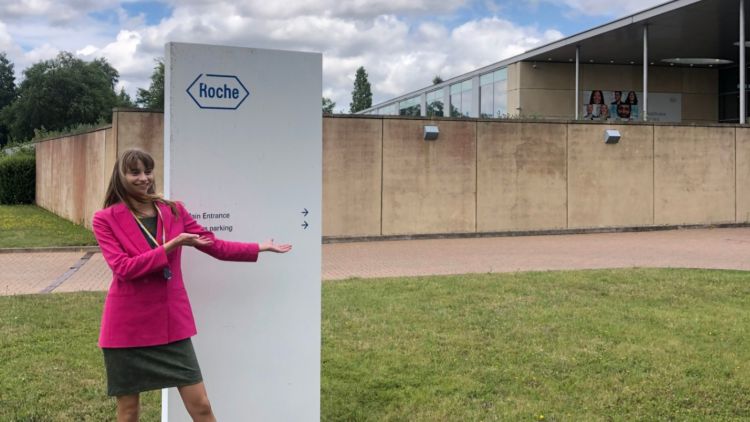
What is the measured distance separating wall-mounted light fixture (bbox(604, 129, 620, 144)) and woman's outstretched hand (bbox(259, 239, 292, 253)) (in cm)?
1469

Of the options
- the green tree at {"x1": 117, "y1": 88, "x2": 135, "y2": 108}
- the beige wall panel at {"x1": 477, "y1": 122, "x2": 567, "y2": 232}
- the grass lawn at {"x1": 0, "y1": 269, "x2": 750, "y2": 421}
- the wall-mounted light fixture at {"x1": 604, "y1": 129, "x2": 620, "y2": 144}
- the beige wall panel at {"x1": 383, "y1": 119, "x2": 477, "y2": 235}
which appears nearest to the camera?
the grass lawn at {"x1": 0, "y1": 269, "x2": 750, "y2": 421}

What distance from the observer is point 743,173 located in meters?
Answer: 18.4

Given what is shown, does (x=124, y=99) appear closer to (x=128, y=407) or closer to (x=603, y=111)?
(x=603, y=111)

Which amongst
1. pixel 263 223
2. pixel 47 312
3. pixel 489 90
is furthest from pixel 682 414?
pixel 489 90

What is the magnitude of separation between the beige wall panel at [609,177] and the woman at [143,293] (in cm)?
1458

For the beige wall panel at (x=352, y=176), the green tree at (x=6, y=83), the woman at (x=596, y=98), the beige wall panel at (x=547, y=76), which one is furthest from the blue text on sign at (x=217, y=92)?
the green tree at (x=6, y=83)

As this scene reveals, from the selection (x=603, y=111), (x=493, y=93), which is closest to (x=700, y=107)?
(x=603, y=111)

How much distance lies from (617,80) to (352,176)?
909 inches

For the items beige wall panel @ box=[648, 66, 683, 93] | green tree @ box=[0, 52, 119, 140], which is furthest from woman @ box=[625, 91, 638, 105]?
green tree @ box=[0, 52, 119, 140]

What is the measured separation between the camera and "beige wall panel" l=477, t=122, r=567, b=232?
16172 millimetres

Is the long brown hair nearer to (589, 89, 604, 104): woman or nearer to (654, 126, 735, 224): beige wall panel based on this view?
(654, 126, 735, 224): beige wall panel

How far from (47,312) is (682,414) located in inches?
246

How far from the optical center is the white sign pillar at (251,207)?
3.71 meters

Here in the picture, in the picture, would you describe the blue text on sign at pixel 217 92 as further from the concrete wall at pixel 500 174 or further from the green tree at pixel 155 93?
the green tree at pixel 155 93
